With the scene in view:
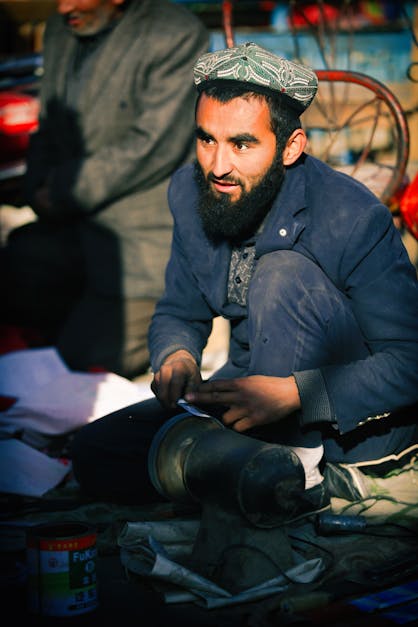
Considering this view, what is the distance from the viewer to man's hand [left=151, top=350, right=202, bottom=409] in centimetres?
299

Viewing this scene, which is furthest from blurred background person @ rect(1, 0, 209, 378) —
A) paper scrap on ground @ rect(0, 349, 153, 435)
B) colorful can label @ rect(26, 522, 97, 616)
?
colorful can label @ rect(26, 522, 97, 616)

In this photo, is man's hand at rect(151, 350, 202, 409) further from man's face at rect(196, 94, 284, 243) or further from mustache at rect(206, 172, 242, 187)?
mustache at rect(206, 172, 242, 187)

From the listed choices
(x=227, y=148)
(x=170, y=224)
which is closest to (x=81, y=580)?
(x=227, y=148)

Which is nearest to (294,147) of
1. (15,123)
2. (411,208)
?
(411,208)

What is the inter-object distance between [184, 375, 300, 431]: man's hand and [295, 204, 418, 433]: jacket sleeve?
0.30ft

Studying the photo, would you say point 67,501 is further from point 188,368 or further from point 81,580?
point 81,580

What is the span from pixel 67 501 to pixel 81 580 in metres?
1.00

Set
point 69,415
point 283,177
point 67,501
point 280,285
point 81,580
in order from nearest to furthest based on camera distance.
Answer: point 81,580, point 280,285, point 283,177, point 67,501, point 69,415

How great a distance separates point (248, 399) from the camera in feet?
9.14

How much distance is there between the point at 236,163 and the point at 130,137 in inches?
78.4

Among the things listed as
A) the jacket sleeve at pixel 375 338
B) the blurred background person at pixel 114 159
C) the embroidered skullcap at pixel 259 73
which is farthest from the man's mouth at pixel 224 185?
the blurred background person at pixel 114 159

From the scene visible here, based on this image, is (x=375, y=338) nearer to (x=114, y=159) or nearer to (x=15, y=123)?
(x=114, y=159)

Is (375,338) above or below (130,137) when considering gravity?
above

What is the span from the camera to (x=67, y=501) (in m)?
3.37
